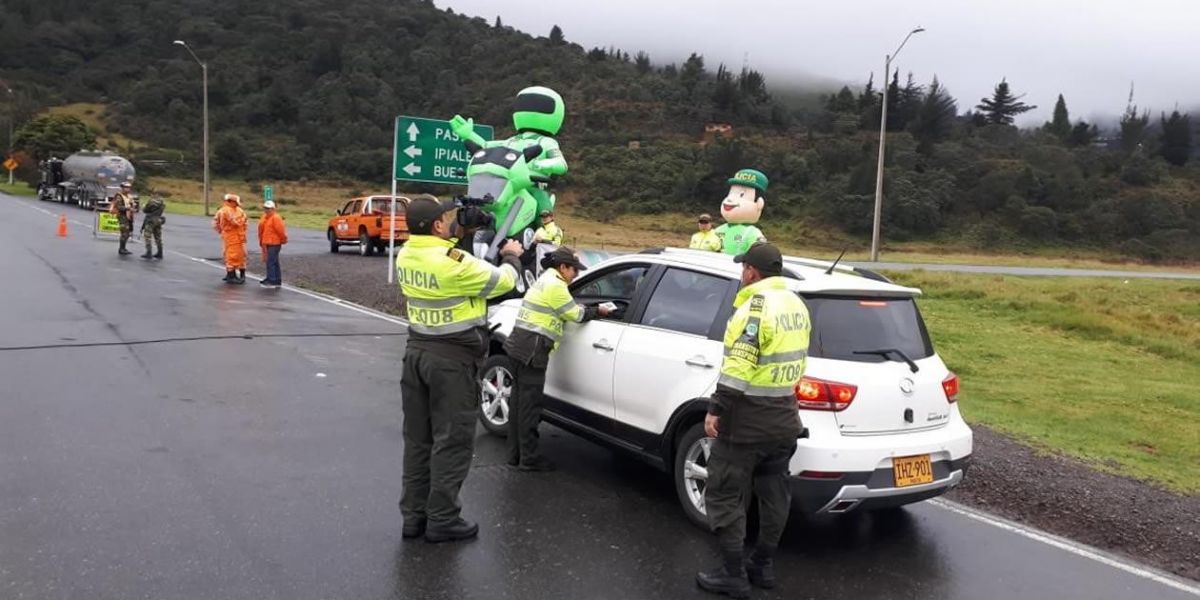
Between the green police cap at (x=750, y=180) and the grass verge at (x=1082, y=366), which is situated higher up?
the green police cap at (x=750, y=180)

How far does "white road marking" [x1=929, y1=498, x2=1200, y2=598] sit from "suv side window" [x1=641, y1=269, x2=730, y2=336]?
226cm

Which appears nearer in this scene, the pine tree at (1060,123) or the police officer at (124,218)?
the police officer at (124,218)

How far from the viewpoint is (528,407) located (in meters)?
6.40

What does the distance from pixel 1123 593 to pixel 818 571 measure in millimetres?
1696

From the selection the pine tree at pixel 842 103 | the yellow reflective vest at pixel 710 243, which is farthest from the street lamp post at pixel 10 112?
the yellow reflective vest at pixel 710 243

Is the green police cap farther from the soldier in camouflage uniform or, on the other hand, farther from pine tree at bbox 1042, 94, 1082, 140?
pine tree at bbox 1042, 94, 1082, 140

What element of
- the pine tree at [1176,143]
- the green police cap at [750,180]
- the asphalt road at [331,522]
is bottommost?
the asphalt road at [331,522]

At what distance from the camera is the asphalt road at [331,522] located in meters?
4.50

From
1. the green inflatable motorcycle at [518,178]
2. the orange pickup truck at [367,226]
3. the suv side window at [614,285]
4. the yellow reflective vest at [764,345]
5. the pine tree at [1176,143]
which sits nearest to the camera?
the yellow reflective vest at [764,345]

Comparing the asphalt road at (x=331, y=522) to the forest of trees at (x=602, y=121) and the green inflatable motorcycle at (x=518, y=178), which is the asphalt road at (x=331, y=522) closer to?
the green inflatable motorcycle at (x=518, y=178)

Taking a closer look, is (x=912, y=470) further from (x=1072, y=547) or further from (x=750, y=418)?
(x=1072, y=547)

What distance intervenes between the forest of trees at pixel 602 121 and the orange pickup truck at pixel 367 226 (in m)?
33.4

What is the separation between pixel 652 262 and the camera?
6246mm

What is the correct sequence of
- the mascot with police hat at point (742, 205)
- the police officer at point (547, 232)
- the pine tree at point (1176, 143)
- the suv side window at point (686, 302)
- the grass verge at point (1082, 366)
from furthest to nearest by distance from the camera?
1. the pine tree at point (1176, 143)
2. the police officer at point (547, 232)
3. the mascot with police hat at point (742, 205)
4. the grass verge at point (1082, 366)
5. the suv side window at point (686, 302)
